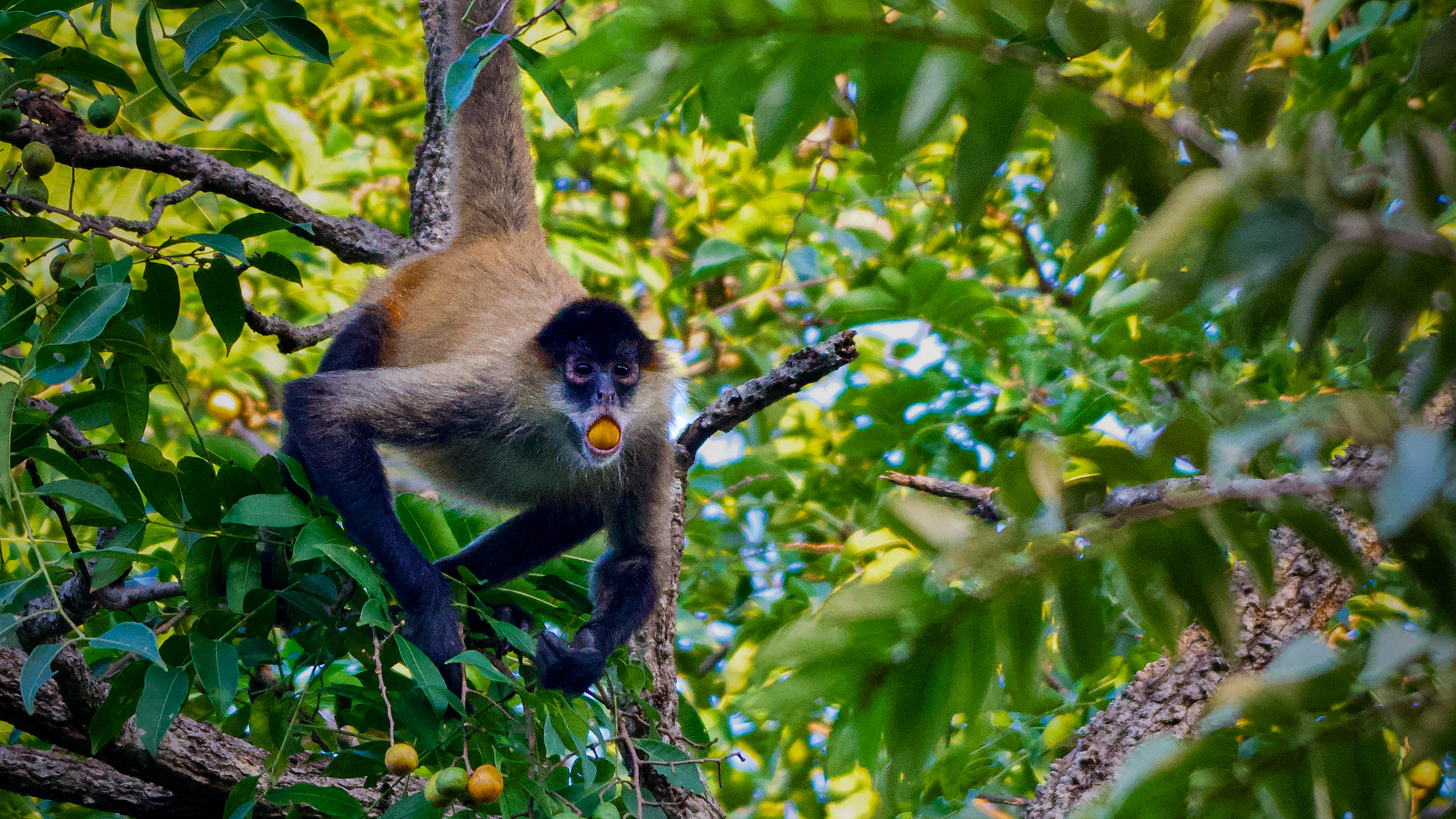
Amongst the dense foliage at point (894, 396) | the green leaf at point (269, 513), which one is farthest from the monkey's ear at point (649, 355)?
the green leaf at point (269, 513)

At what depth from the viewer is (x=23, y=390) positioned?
1.99m

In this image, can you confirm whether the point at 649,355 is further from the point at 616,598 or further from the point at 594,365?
the point at 616,598

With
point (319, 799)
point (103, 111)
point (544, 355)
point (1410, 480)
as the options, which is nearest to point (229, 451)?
point (103, 111)

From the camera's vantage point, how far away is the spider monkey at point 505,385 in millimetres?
3438

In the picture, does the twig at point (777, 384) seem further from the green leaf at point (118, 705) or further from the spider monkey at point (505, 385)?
the green leaf at point (118, 705)

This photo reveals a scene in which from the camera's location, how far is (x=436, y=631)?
113 inches

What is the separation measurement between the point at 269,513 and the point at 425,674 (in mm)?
453

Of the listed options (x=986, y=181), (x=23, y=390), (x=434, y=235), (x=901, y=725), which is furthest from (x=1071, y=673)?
(x=434, y=235)

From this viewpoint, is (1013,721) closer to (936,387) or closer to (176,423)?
(936,387)

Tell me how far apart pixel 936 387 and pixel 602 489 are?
1187mm

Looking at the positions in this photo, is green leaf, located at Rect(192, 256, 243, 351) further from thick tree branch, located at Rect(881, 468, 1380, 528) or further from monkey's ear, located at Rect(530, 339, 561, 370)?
thick tree branch, located at Rect(881, 468, 1380, 528)

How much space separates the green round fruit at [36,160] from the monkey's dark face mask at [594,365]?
1526 mm

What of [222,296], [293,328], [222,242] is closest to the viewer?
[222,242]

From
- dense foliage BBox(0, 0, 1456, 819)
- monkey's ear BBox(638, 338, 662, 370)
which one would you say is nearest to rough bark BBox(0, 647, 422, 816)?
dense foliage BBox(0, 0, 1456, 819)
